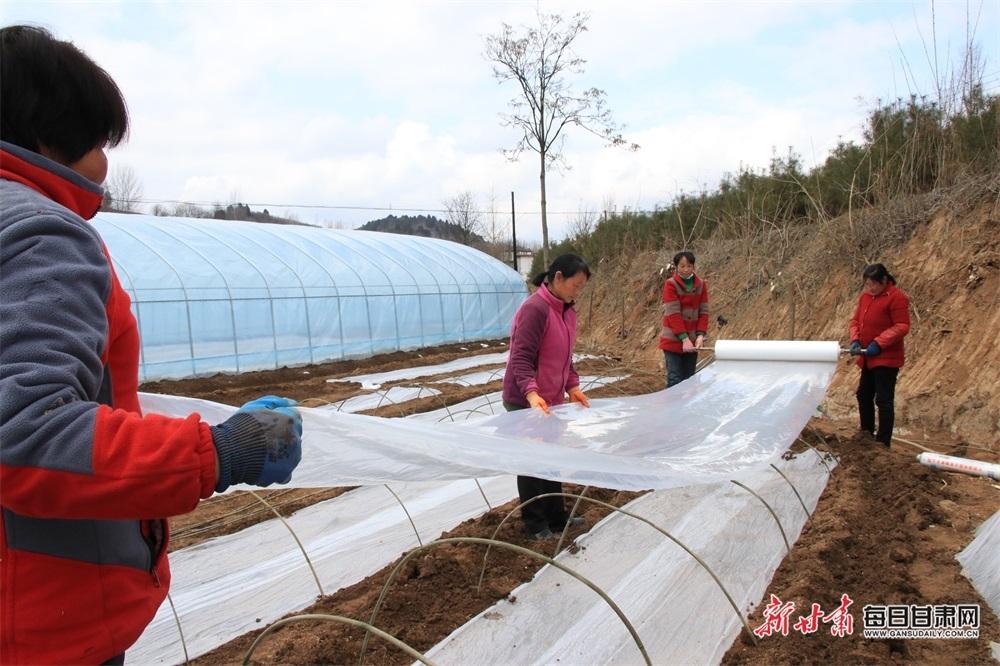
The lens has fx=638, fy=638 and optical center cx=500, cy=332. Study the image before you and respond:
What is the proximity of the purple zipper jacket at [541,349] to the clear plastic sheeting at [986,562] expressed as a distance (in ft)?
7.19

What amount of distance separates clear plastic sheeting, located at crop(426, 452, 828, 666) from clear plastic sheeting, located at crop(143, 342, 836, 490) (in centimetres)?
46

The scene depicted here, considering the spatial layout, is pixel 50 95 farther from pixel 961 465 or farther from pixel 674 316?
pixel 961 465

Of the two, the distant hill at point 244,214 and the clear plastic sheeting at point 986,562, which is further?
the distant hill at point 244,214

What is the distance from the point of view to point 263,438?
98 cm

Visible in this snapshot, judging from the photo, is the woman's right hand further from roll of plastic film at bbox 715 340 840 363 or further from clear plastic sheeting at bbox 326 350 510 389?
clear plastic sheeting at bbox 326 350 510 389

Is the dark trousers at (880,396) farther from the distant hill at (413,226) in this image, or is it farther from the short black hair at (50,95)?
the distant hill at (413,226)

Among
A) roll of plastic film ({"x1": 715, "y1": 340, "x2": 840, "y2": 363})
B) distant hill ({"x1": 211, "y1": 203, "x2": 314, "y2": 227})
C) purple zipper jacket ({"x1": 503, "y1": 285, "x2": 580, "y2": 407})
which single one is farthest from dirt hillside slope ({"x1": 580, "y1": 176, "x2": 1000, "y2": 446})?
distant hill ({"x1": 211, "y1": 203, "x2": 314, "y2": 227})

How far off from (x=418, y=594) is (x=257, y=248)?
10.4 metres

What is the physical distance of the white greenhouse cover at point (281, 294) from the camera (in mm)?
9938

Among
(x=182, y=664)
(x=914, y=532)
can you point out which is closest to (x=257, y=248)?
(x=182, y=664)

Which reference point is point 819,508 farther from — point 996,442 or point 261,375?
point 261,375

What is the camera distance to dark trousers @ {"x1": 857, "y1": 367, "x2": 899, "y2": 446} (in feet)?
16.5

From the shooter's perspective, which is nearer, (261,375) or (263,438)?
(263,438)

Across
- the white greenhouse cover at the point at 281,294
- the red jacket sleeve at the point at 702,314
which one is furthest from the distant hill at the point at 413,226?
the red jacket sleeve at the point at 702,314
